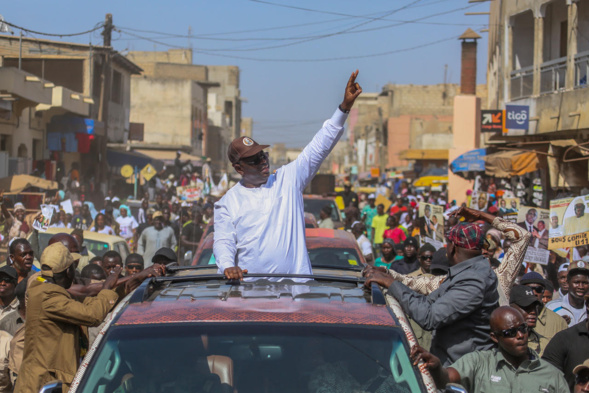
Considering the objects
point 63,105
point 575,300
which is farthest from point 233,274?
point 63,105

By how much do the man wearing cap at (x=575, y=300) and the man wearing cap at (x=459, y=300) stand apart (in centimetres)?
346

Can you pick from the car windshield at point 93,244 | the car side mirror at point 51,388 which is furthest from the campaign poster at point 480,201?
the car side mirror at point 51,388

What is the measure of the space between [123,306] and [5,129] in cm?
2238

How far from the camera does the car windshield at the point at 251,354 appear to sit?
3617 mm

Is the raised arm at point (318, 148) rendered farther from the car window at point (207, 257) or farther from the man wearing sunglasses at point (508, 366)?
the car window at point (207, 257)

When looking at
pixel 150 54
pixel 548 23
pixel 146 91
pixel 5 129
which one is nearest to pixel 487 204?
pixel 548 23

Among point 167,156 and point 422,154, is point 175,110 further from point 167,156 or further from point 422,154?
point 422,154

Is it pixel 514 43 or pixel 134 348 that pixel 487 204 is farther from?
pixel 134 348

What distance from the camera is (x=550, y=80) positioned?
769 inches

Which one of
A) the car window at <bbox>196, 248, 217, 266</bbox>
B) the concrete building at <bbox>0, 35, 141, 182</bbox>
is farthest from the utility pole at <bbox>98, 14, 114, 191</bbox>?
the car window at <bbox>196, 248, 217, 266</bbox>

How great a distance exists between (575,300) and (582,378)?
9.92 ft

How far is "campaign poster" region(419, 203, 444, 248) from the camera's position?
13.6m

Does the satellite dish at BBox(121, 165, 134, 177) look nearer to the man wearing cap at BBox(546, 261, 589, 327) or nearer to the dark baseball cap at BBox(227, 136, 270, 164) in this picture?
the man wearing cap at BBox(546, 261, 589, 327)

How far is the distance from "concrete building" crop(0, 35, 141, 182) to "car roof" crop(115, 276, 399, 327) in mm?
19725
